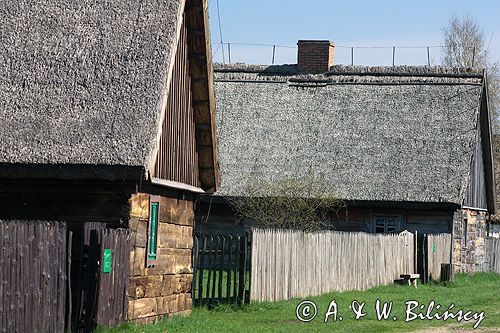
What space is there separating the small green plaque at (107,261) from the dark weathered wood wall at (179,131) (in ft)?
7.90

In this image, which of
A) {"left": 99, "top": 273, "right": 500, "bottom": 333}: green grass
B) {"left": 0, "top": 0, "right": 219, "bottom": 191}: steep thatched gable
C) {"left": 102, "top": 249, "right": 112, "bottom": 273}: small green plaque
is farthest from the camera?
{"left": 99, "top": 273, "right": 500, "bottom": 333}: green grass

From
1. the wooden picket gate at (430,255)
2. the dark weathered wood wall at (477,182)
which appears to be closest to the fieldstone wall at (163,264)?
the wooden picket gate at (430,255)

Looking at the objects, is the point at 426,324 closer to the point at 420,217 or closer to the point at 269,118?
the point at 420,217

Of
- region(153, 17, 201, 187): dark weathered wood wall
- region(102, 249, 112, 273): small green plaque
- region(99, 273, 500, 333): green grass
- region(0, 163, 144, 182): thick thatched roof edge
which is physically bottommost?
region(99, 273, 500, 333): green grass

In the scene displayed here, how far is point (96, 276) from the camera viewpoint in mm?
15664

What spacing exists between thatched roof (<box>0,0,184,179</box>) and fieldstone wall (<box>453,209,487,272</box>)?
20.4 meters

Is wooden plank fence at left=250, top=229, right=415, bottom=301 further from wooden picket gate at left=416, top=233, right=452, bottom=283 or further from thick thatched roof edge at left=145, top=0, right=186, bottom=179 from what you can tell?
thick thatched roof edge at left=145, top=0, right=186, bottom=179

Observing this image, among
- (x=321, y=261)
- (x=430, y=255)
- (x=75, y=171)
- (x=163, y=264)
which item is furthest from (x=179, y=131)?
(x=430, y=255)

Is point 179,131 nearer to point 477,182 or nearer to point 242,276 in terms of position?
point 242,276

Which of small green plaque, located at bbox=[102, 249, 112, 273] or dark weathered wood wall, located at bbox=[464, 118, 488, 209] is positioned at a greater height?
dark weathered wood wall, located at bbox=[464, 118, 488, 209]

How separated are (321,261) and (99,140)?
35.6 feet

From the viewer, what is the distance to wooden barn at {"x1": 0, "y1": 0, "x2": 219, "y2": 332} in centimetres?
1603

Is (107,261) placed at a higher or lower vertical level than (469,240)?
lower

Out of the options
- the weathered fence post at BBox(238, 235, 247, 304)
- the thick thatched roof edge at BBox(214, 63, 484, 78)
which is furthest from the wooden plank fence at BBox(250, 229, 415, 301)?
the thick thatched roof edge at BBox(214, 63, 484, 78)
